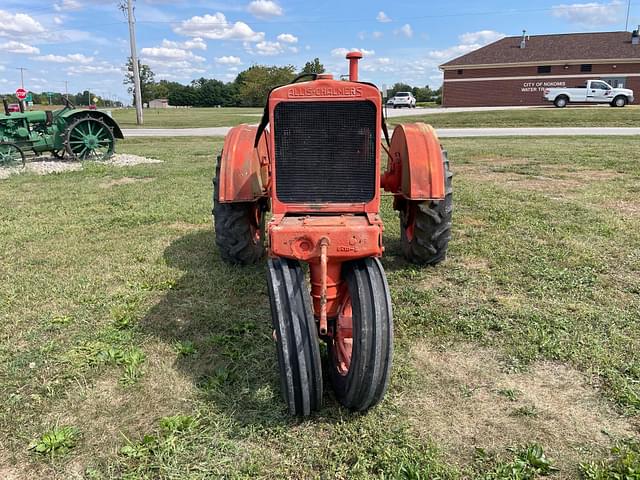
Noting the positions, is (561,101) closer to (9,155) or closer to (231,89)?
(9,155)

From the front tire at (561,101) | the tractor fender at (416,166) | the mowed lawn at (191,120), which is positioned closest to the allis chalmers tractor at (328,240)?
the tractor fender at (416,166)

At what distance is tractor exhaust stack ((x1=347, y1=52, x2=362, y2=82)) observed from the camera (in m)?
3.29

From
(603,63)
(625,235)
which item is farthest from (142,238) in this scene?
(603,63)

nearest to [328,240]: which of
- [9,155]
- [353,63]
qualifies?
[353,63]

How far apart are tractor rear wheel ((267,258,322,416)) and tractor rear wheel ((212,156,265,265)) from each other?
190 cm

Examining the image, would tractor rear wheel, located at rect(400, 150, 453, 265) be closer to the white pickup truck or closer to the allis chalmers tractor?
the allis chalmers tractor

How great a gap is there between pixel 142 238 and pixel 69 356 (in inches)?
109

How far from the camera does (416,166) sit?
4.14 metres

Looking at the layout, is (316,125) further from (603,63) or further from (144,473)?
(603,63)

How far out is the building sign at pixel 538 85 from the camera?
4203 cm

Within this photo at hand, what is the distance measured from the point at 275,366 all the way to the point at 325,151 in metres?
1.39

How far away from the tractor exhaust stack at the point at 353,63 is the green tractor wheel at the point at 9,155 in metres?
10.0

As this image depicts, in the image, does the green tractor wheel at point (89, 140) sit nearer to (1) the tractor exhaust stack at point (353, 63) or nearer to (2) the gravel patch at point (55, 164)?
(2) the gravel patch at point (55, 164)

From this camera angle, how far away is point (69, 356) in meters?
3.41
